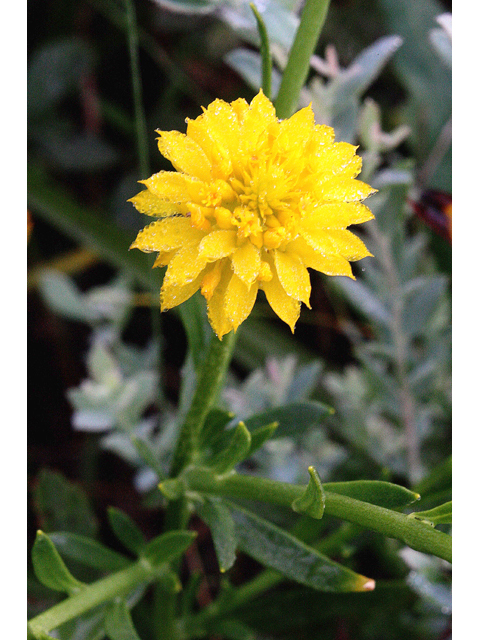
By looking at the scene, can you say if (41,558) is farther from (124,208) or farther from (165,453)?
(124,208)

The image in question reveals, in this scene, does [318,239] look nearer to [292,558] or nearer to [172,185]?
[172,185]

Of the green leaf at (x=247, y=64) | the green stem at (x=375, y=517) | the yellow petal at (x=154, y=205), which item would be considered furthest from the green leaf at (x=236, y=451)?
the green leaf at (x=247, y=64)

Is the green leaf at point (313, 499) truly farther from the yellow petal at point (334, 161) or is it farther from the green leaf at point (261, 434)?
the yellow petal at point (334, 161)

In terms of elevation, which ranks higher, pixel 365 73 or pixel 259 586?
pixel 365 73

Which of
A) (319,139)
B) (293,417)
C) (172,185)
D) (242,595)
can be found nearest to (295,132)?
(319,139)

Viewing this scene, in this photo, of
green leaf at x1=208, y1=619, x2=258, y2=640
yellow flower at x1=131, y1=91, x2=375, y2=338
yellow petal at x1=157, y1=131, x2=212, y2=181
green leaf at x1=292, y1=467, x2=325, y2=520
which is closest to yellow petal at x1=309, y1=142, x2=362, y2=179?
yellow flower at x1=131, y1=91, x2=375, y2=338

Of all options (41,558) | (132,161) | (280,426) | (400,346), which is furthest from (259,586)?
(132,161)
